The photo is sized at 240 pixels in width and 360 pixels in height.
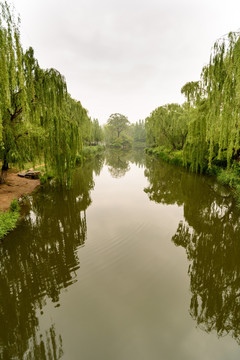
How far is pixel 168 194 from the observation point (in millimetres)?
10438

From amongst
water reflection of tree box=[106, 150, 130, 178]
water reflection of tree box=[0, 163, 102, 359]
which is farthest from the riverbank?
water reflection of tree box=[106, 150, 130, 178]

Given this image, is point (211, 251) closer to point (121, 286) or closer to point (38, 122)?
point (121, 286)

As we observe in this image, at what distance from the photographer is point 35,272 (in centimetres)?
426

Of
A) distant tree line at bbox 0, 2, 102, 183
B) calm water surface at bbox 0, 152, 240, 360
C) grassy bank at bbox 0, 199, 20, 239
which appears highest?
distant tree line at bbox 0, 2, 102, 183

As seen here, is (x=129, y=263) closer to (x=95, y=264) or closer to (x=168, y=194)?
(x=95, y=264)

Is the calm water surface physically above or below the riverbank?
below

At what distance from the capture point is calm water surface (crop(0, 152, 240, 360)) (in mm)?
2811

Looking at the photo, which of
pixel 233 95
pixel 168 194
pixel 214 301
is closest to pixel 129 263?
pixel 214 301

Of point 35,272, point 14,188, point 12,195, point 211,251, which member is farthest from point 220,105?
point 14,188

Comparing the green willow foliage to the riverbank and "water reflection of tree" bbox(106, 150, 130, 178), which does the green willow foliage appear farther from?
"water reflection of tree" bbox(106, 150, 130, 178)

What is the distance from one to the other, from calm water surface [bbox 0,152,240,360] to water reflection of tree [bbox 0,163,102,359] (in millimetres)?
18

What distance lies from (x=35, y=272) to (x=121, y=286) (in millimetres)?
2231

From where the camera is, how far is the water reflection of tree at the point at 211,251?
10.7 ft

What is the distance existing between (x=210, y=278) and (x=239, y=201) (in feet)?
19.1
